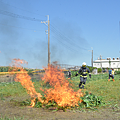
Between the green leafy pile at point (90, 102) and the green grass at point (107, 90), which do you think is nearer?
the green leafy pile at point (90, 102)

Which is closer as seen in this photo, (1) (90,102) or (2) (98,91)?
(1) (90,102)

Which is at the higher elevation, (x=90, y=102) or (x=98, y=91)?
(x=90, y=102)

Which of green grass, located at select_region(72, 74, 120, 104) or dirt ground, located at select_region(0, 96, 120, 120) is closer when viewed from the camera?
dirt ground, located at select_region(0, 96, 120, 120)

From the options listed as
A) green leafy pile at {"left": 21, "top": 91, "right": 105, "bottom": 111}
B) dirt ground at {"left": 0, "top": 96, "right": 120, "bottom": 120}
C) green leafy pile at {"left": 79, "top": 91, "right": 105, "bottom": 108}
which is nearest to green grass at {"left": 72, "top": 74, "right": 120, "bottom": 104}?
green leafy pile at {"left": 79, "top": 91, "right": 105, "bottom": 108}

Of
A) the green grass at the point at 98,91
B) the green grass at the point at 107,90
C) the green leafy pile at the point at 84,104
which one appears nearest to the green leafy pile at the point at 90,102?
the green leafy pile at the point at 84,104

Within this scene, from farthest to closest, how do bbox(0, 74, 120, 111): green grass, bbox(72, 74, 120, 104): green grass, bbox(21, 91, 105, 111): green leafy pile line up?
bbox(0, 74, 120, 111): green grass → bbox(72, 74, 120, 104): green grass → bbox(21, 91, 105, 111): green leafy pile

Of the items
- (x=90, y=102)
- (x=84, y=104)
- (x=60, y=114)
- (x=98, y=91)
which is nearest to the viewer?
(x=60, y=114)

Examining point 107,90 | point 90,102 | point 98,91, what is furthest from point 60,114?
point 107,90

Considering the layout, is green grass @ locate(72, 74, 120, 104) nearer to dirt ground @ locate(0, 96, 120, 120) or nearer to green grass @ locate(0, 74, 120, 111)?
green grass @ locate(0, 74, 120, 111)

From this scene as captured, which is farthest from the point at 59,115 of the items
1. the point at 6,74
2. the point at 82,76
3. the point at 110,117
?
the point at 6,74

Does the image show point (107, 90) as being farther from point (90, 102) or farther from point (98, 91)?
point (90, 102)

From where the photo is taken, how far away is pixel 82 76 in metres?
11.2

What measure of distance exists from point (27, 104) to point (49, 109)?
1324mm

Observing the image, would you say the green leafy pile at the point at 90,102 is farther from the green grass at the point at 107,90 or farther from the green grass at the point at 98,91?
the green grass at the point at 107,90
